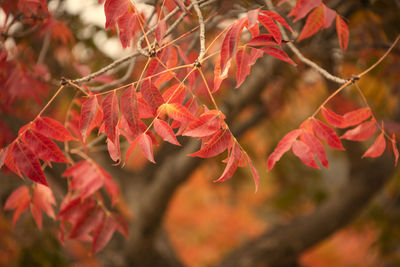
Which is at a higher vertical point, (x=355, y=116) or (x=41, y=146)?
(x=41, y=146)

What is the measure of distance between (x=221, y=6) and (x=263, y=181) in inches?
233

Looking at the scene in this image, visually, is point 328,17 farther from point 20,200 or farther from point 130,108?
point 20,200

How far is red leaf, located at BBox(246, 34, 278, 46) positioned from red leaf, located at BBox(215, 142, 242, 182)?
0.28m

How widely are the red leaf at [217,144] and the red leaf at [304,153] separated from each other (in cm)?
26

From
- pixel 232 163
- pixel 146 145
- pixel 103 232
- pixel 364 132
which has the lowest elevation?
pixel 103 232

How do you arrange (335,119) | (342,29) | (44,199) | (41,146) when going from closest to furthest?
1. (41,146)
2. (335,119)
3. (342,29)
4. (44,199)

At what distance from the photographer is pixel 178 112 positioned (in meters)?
0.92

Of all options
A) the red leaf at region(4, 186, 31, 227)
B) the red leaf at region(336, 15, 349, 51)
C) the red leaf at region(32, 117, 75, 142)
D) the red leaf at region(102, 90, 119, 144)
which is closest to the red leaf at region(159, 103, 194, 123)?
the red leaf at region(102, 90, 119, 144)

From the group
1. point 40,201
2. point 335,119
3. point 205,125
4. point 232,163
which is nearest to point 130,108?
point 205,125

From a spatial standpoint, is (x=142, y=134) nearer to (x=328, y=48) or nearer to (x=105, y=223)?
(x=105, y=223)

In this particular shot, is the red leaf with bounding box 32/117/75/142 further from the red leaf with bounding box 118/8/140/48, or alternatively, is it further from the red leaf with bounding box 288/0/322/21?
the red leaf with bounding box 288/0/322/21

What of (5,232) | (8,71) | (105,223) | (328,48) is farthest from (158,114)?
(5,232)

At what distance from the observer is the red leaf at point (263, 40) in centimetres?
91

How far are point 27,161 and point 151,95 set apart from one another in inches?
16.9
